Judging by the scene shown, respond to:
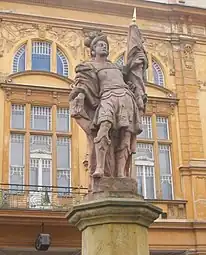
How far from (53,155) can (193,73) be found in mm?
5541

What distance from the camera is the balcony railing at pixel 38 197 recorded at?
14578 mm

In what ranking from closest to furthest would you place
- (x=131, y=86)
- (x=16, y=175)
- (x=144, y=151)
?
(x=131, y=86), (x=16, y=175), (x=144, y=151)

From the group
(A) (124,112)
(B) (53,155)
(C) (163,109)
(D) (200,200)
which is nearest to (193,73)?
(C) (163,109)

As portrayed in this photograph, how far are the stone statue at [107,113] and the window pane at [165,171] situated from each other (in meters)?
10.2

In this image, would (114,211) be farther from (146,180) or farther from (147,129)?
(147,129)

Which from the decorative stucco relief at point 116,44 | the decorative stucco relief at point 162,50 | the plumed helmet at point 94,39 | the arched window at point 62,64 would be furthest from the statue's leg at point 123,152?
the decorative stucco relief at point 162,50

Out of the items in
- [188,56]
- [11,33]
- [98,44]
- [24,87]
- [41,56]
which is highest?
[11,33]

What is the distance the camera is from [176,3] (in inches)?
724

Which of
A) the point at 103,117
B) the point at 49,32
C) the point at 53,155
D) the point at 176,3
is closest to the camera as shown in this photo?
the point at 103,117

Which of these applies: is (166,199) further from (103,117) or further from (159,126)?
(103,117)

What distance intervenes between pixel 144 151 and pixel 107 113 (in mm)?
10696

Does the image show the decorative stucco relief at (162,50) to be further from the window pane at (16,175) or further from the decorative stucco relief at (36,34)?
the window pane at (16,175)

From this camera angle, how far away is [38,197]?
1482 centimetres

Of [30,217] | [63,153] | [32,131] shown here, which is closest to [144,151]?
[63,153]
